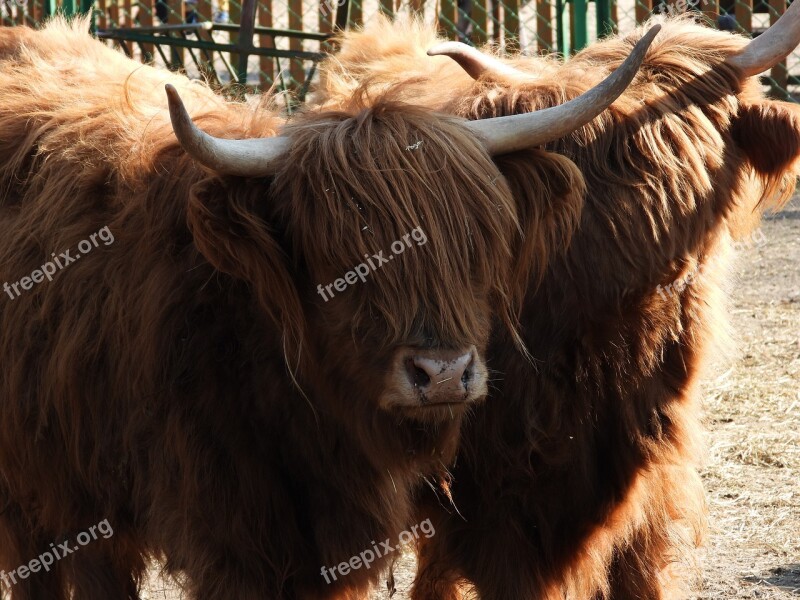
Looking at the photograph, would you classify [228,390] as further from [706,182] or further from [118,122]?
[706,182]

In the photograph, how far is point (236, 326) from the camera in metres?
2.75

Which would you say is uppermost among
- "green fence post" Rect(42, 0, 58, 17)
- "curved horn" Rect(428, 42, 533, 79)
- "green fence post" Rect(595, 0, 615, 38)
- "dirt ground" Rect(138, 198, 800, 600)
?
"green fence post" Rect(42, 0, 58, 17)

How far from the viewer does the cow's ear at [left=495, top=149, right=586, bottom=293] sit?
8.86 ft

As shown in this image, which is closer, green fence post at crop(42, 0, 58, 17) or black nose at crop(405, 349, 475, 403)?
black nose at crop(405, 349, 475, 403)

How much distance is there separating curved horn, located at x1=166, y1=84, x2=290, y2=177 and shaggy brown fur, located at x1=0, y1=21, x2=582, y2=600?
0.04 meters

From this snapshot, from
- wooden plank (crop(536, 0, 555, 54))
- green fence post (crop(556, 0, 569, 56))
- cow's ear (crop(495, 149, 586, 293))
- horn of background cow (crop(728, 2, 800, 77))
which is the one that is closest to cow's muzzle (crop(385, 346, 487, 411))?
cow's ear (crop(495, 149, 586, 293))

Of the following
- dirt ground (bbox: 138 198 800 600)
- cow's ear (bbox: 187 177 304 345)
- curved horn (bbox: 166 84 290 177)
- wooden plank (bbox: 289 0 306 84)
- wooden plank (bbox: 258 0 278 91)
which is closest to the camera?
curved horn (bbox: 166 84 290 177)

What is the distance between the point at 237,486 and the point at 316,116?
2.95ft

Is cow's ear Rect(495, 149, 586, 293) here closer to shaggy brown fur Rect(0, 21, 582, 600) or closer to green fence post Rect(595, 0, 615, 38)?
shaggy brown fur Rect(0, 21, 582, 600)

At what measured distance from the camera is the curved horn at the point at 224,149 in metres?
2.24

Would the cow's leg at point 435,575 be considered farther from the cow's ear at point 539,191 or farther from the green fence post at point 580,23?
the green fence post at point 580,23

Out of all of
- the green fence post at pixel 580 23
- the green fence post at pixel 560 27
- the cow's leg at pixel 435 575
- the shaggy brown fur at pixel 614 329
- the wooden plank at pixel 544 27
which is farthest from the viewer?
the wooden plank at pixel 544 27

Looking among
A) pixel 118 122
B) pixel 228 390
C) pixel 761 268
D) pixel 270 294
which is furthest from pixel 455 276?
pixel 761 268

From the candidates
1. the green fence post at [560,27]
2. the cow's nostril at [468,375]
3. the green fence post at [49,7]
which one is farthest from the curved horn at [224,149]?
the green fence post at [49,7]
